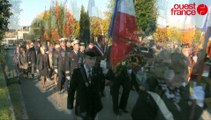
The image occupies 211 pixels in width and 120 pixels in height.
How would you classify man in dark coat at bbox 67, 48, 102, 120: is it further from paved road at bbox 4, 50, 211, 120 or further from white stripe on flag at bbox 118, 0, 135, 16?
white stripe on flag at bbox 118, 0, 135, 16

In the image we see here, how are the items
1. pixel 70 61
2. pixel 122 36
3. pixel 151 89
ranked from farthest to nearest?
pixel 70 61
pixel 122 36
pixel 151 89

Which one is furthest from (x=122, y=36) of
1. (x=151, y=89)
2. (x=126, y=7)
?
(x=151, y=89)

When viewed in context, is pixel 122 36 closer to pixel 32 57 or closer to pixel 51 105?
pixel 51 105

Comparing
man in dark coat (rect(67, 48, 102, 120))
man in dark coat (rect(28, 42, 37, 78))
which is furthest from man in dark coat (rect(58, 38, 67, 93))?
man in dark coat (rect(67, 48, 102, 120))

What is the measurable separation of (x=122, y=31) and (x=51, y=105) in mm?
3878

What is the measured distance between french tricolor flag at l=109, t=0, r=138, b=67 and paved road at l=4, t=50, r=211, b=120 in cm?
161

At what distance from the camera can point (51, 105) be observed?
1293cm

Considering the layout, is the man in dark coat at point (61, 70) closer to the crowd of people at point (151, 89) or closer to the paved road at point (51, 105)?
the paved road at point (51, 105)

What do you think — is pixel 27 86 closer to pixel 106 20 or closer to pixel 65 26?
pixel 65 26

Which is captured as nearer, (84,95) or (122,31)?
(84,95)

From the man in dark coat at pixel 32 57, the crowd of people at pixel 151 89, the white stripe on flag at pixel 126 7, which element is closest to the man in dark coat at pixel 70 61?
the crowd of people at pixel 151 89

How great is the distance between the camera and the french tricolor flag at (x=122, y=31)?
9.76 meters

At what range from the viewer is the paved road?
11.1 meters

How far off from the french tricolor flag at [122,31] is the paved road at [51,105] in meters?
1.61
